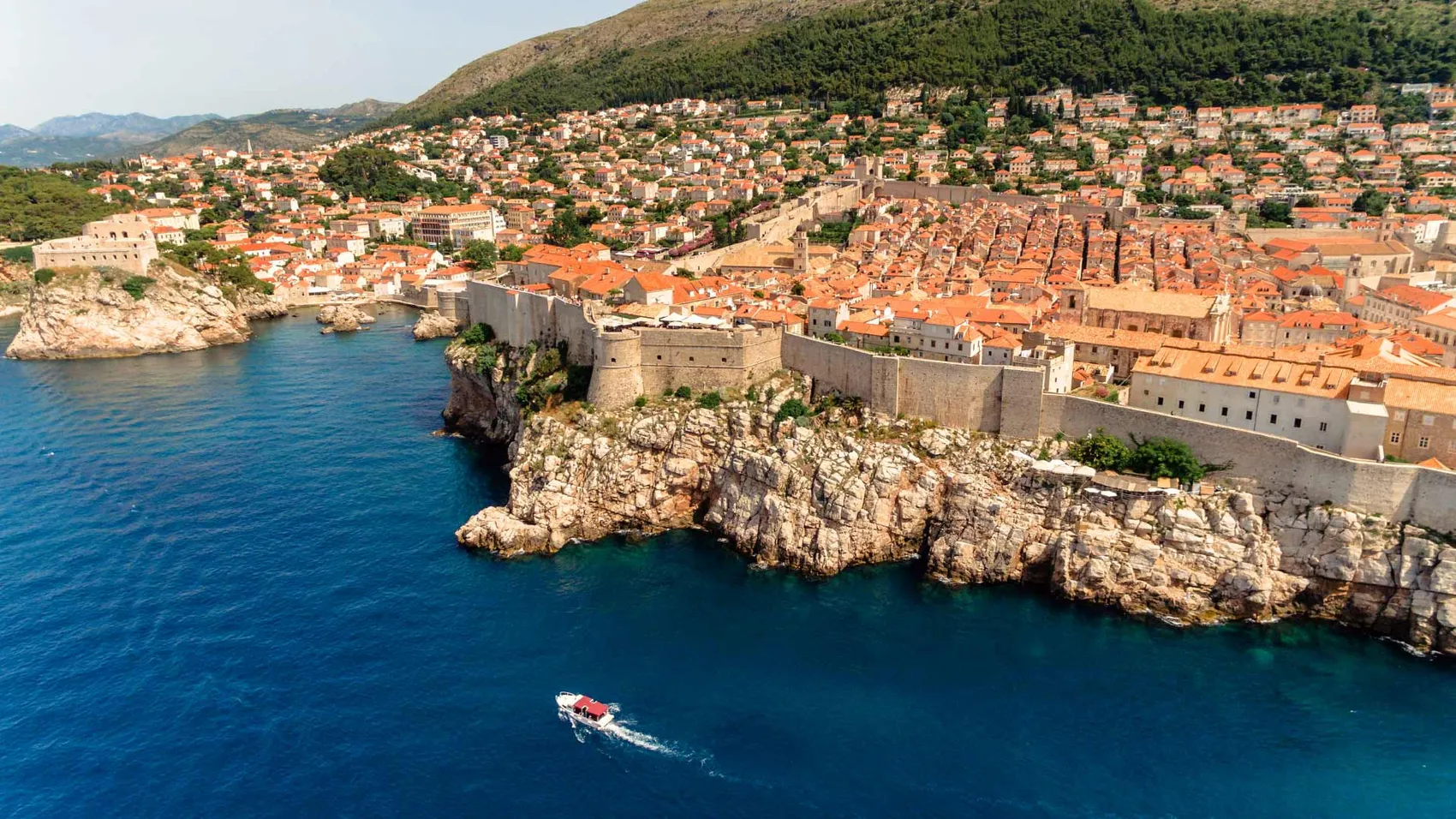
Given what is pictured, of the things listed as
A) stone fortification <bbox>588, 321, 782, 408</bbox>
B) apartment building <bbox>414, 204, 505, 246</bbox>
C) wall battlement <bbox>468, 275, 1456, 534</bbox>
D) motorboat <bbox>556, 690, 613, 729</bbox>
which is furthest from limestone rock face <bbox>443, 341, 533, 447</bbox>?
apartment building <bbox>414, 204, 505, 246</bbox>

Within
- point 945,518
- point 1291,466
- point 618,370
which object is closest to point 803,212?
point 618,370

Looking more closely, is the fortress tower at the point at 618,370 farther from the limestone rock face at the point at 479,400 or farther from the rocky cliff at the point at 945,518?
the limestone rock face at the point at 479,400

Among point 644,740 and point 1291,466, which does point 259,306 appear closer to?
point 644,740

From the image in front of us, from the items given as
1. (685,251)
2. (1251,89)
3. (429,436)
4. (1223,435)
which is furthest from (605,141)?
(1223,435)

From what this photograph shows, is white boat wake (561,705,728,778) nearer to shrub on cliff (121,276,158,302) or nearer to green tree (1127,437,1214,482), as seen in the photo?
green tree (1127,437,1214,482)

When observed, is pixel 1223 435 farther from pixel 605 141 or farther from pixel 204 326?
pixel 605 141
